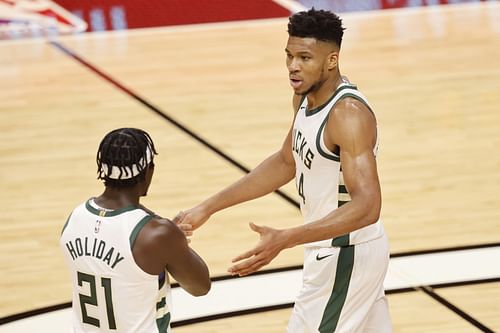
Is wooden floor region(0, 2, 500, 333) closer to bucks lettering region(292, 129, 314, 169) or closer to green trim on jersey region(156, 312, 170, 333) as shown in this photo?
bucks lettering region(292, 129, 314, 169)

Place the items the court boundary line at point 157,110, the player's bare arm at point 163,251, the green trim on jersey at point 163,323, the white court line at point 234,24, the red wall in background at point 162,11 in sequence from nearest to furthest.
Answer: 1. the player's bare arm at point 163,251
2. the green trim on jersey at point 163,323
3. the court boundary line at point 157,110
4. the white court line at point 234,24
5. the red wall in background at point 162,11

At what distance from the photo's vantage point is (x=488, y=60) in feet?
35.9

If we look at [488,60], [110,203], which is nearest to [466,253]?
[110,203]

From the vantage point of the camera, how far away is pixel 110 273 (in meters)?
3.72

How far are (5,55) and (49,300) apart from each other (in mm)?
5691

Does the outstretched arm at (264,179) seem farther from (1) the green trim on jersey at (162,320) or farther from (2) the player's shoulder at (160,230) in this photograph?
(2) the player's shoulder at (160,230)

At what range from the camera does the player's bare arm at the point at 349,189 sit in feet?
13.2

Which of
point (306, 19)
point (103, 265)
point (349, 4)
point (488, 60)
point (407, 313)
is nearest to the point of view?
point (103, 265)

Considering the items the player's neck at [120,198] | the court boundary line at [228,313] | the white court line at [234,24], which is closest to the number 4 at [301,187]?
the player's neck at [120,198]

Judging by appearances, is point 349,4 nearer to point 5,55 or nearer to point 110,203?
point 5,55

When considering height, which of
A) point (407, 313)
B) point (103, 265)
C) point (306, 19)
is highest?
point (306, 19)

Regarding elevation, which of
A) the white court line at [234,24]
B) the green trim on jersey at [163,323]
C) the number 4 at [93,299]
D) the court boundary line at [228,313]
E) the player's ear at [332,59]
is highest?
the player's ear at [332,59]

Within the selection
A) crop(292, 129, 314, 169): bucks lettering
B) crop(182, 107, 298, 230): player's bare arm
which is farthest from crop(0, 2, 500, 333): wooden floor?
crop(292, 129, 314, 169): bucks lettering

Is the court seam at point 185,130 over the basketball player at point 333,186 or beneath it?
beneath
